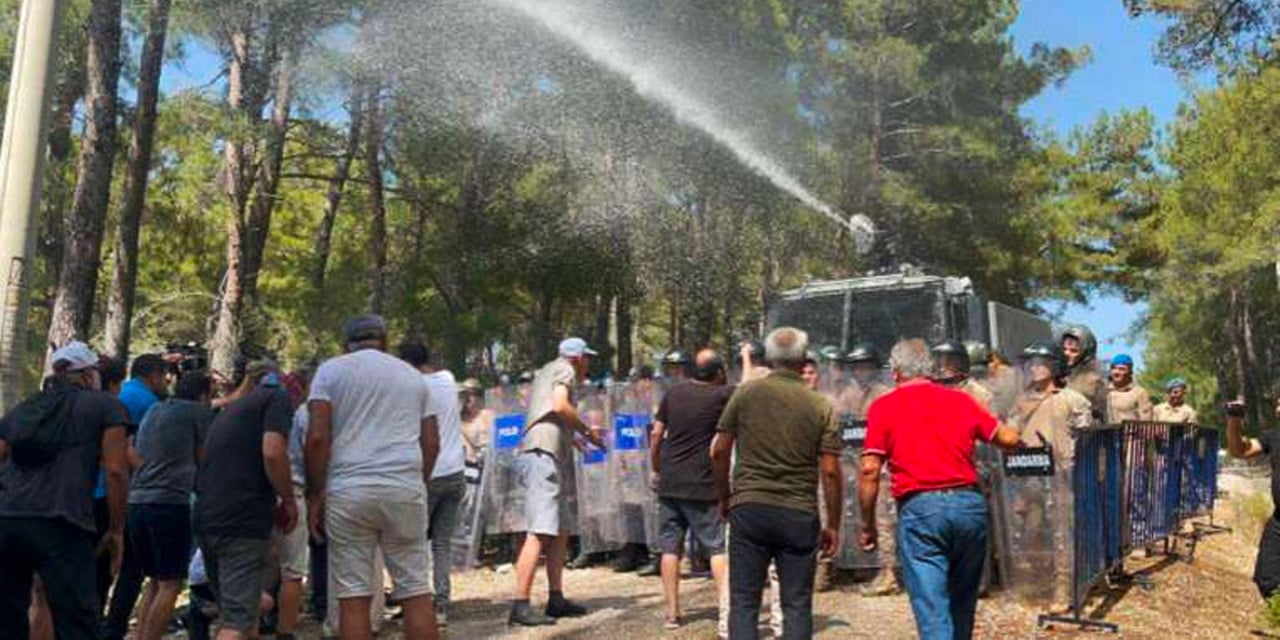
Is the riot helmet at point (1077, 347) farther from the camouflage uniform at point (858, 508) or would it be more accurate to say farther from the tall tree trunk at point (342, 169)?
the tall tree trunk at point (342, 169)

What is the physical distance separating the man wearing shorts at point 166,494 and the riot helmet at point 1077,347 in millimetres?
6003

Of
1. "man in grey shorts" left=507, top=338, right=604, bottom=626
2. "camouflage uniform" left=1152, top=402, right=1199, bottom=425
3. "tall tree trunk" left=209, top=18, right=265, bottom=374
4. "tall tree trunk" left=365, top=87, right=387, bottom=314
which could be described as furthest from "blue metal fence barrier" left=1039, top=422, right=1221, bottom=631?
"tall tree trunk" left=365, top=87, right=387, bottom=314

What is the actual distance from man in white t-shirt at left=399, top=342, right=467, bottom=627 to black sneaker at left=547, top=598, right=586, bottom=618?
2.31 ft

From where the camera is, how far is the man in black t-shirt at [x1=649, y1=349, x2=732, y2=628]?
21.6 ft

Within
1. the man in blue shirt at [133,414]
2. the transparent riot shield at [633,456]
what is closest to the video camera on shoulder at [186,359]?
the man in blue shirt at [133,414]

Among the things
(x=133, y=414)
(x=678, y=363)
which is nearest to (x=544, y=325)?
(x=678, y=363)

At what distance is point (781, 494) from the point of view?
16.6 ft

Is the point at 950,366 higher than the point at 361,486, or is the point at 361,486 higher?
the point at 950,366

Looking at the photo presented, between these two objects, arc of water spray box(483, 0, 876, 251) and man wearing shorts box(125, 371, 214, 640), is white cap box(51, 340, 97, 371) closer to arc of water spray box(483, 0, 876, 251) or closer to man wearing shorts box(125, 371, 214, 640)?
man wearing shorts box(125, 371, 214, 640)

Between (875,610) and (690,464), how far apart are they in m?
1.81

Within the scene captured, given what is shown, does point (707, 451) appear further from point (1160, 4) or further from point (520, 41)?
point (520, 41)

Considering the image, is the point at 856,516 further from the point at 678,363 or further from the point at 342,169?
the point at 342,169

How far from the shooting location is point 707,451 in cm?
656

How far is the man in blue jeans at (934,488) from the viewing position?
16.3 ft
